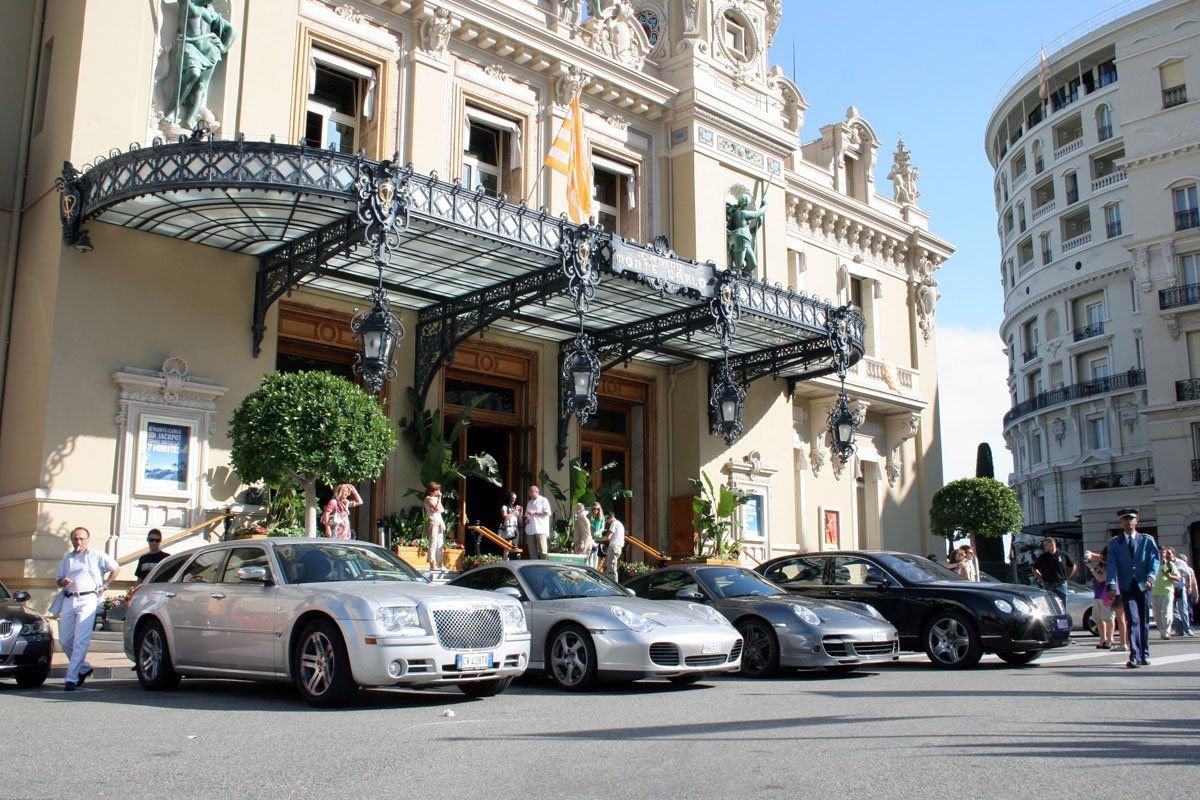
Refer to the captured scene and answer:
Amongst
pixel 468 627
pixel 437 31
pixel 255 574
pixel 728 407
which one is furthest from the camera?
pixel 728 407

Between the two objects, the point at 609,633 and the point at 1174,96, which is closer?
the point at 609,633

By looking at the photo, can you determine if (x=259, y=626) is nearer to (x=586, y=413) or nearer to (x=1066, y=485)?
(x=586, y=413)

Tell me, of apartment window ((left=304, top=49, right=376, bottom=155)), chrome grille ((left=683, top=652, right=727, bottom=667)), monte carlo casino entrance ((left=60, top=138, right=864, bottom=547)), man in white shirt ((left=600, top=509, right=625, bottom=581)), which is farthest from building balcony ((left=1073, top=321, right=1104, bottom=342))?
chrome grille ((left=683, top=652, right=727, bottom=667))

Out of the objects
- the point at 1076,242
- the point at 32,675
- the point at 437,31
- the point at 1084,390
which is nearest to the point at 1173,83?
the point at 1076,242

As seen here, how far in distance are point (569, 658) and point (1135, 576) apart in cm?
687

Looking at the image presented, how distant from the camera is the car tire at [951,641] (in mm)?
13172

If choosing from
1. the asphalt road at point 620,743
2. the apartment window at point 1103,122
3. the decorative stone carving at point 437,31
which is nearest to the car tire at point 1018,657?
the asphalt road at point 620,743

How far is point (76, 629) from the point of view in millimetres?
10852

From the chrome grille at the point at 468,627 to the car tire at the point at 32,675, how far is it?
184 inches

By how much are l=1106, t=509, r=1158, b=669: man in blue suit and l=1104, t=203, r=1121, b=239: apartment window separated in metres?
45.7

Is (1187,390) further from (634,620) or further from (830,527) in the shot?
(634,620)

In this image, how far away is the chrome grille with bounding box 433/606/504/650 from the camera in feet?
30.2

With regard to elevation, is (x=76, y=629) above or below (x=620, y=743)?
above

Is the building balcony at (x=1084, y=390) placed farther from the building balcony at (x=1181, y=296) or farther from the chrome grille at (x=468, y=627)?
the chrome grille at (x=468, y=627)
